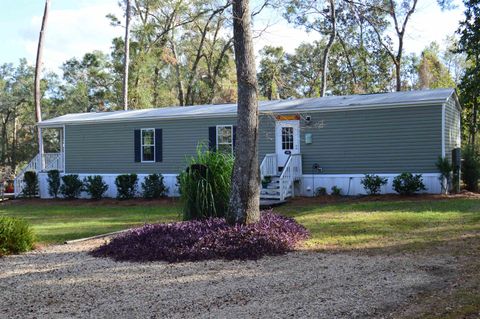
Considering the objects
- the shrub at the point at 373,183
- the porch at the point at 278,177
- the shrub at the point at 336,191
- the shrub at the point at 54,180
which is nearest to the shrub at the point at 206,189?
the porch at the point at 278,177

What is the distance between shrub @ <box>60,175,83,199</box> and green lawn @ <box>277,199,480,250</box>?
9162mm

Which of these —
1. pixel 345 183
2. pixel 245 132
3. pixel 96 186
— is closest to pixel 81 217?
pixel 96 186

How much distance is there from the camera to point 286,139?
16.6m

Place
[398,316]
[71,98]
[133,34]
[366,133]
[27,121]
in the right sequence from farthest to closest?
1. [27,121]
2. [71,98]
3. [133,34]
4. [366,133]
5. [398,316]

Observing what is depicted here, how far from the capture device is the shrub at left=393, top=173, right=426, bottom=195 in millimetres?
14203

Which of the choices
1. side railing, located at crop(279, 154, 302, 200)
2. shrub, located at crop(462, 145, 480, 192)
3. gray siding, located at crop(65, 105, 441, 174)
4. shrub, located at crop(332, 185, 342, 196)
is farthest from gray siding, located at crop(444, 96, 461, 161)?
side railing, located at crop(279, 154, 302, 200)

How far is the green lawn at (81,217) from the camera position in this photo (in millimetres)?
10914

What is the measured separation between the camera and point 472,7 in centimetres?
1595

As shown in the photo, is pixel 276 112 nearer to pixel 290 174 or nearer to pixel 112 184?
pixel 290 174

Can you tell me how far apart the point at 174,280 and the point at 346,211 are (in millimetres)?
6911

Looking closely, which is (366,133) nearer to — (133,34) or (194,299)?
(194,299)

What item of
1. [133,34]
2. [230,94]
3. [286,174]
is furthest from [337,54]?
[286,174]

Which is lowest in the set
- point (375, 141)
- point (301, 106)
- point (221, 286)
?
point (221, 286)

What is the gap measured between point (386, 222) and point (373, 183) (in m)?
4.89
